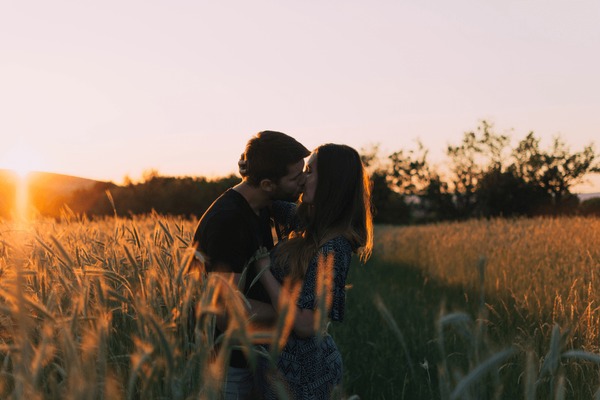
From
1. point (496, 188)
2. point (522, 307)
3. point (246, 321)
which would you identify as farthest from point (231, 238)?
point (496, 188)

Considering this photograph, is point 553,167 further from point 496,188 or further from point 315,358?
point 315,358

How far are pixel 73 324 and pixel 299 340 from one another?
1486mm

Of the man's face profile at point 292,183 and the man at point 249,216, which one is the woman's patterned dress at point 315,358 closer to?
the man at point 249,216

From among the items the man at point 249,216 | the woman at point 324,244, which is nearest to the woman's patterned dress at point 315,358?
the woman at point 324,244

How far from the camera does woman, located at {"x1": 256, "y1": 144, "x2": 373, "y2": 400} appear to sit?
2543 millimetres

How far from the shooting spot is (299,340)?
104 inches

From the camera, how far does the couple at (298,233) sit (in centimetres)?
254

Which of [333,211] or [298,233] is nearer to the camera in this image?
[333,211]

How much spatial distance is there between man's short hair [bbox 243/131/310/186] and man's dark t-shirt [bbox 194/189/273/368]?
157 mm

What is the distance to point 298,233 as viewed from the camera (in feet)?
9.39

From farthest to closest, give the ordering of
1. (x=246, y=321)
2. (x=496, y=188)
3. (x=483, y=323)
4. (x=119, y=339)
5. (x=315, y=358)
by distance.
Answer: (x=496, y=188) → (x=315, y=358) → (x=119, y=339) → (x=246, y=321) → (x=483, y=323)

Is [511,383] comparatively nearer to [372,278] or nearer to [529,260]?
[529,260]

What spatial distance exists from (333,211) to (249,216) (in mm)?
399

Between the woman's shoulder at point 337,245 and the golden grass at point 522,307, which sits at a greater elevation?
the woman's shoulder at point 337,245
